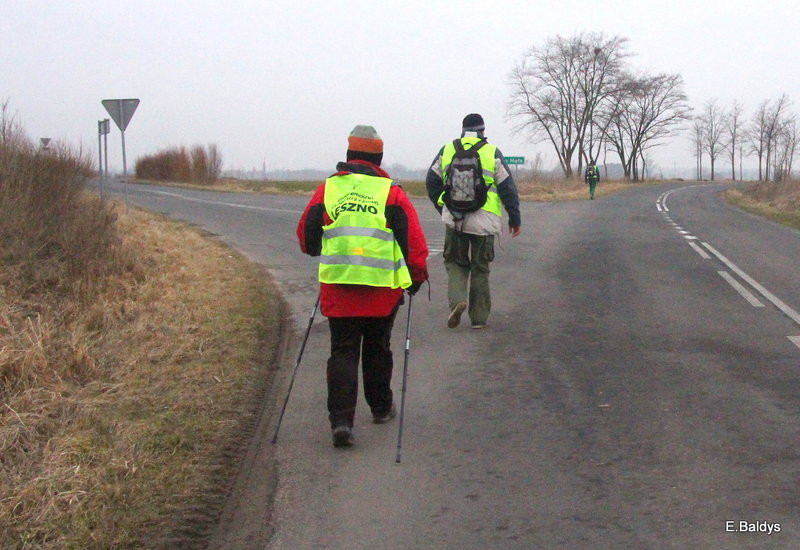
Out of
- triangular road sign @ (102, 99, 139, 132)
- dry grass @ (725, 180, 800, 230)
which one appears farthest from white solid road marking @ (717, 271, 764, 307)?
dry grass @ (725, 180, 800, 230)

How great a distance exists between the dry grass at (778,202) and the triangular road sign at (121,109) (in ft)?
51.5

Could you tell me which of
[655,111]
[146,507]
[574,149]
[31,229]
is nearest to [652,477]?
[146,507]

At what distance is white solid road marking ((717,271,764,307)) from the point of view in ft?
32.2

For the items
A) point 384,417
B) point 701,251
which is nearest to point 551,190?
point 701,251

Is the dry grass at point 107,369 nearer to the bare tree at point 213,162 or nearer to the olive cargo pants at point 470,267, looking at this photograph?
the olive cargo pants at point 470,267

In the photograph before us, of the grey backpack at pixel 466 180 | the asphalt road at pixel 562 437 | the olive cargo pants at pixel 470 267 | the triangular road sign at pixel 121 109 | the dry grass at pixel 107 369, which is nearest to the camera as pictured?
the asphalt road at pixel 562 437

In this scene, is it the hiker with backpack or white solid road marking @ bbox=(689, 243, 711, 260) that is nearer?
the hiker with backpack

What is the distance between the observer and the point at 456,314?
26.8 ft

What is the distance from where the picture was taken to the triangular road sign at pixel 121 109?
17.7 meters

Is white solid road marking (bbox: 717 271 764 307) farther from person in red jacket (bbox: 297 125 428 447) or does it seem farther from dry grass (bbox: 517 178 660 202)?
dry grass (bbox: 517 178 660 202)

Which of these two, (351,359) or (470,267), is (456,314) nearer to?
(470,267)

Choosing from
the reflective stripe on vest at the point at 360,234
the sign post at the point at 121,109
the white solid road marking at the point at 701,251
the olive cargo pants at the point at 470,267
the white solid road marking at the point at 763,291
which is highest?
the sign post at the point at 121,109

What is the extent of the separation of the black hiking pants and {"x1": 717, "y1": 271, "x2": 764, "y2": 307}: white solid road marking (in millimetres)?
5649

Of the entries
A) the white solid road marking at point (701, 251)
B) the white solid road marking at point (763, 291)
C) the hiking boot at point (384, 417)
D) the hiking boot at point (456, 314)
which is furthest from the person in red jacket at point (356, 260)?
the white solid road marking at point (701, 251)
